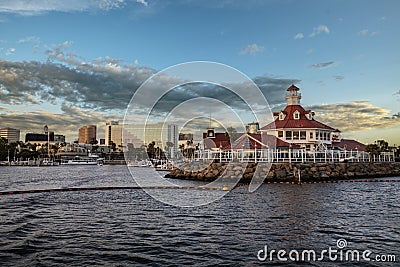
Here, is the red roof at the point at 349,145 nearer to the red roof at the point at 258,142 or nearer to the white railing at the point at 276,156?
the white railing at the point at 276,156

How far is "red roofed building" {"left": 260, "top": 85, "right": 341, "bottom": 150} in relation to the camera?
6600 cm

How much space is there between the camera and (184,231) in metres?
18.3

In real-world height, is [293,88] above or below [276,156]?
above

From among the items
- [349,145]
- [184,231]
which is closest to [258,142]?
[349,145]

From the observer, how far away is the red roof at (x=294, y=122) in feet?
218

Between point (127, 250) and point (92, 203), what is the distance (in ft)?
50.7

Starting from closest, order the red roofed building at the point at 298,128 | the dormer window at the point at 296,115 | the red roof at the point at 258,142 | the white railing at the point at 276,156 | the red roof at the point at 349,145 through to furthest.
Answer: the white railing at the point at 276,156 < the red roof at the point at 258,142 < the red roofed building at the point at 298,128 < the dormer window at the point at 296,115 < the red roof at the point at 349,145

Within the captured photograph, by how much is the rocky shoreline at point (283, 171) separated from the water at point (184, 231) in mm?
21566

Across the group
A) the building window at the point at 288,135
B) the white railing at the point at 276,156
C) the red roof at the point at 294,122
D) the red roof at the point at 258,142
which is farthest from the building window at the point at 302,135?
the white railing at the point at 276,156

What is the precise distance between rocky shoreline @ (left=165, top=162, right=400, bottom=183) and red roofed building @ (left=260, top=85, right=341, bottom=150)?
8173mm

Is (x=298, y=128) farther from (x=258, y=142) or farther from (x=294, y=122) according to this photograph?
(x=258, y=142)

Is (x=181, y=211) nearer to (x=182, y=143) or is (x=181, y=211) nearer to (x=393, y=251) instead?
(x=393, y=251)

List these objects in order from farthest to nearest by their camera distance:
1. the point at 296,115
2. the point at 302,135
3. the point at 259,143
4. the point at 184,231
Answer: the point at 296,115 < the point at 302,135 < the point at 259,143 < the point at 184,231

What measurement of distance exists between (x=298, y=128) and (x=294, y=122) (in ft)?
7.43
